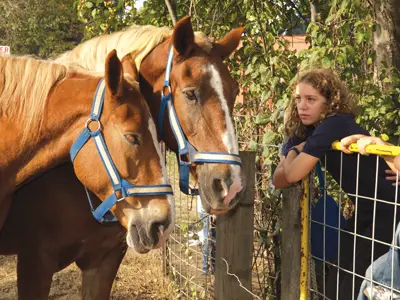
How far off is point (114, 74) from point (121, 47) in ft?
2.84

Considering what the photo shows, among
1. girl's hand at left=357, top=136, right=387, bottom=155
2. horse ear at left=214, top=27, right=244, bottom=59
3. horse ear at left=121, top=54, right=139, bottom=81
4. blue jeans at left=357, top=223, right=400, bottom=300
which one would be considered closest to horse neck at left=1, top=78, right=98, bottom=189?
horse ear at left=121, top=54, right=139, bottom=81

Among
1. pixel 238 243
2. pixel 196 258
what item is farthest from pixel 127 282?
pixel 238 243

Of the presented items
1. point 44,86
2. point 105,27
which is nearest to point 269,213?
point 44,86

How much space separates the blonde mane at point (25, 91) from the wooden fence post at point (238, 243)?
115 cm

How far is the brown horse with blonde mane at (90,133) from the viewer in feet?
6.97

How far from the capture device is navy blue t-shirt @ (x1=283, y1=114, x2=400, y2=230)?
7.42 ft

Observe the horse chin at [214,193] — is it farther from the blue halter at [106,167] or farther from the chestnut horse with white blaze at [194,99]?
the blue halter at [106,167]

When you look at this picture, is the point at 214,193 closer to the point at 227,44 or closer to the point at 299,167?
the point at 299,167

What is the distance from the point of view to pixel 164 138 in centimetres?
271

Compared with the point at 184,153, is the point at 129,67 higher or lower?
higher

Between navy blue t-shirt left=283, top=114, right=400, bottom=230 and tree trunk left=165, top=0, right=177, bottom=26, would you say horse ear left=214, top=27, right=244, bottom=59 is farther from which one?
tree trunk left=165, top=0, right=177, bottom=26

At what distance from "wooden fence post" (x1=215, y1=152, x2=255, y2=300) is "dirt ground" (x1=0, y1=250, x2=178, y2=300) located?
65.7 inches

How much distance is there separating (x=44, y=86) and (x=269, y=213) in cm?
174

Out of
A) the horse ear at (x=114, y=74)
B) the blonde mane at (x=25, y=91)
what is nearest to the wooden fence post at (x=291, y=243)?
the horse ear at (x=114, y=74)
